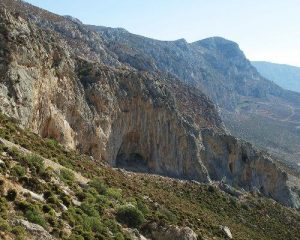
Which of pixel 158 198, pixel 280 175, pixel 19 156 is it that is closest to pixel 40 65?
pixel 158 198

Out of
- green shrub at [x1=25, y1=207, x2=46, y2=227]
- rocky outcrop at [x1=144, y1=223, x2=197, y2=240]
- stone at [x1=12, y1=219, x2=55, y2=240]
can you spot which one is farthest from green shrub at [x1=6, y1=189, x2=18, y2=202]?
rocky outcrop at [x1=144, y1=223, x2=197, y2=240]

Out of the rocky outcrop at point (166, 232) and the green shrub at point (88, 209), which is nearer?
the green shrub at point (88, 209)

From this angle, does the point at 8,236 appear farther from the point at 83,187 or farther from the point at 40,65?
the point at 40,65

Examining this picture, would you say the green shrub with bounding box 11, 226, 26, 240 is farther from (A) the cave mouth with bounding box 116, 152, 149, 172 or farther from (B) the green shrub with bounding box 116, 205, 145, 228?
(A) the cave mouth with bounding box 116, 152, 149, 172

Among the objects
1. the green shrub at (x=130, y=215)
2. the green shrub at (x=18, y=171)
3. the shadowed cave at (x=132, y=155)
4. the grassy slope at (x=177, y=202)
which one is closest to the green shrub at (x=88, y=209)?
the grassy slope at (x=177, y=202)

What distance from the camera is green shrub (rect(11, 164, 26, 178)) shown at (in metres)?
29.0

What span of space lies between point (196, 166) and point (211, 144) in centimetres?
1369

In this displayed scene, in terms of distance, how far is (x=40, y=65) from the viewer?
2131 inches

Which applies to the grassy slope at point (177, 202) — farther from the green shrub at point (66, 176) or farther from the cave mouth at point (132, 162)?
the cave mouth at point (132, 162)

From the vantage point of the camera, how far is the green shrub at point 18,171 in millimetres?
29014

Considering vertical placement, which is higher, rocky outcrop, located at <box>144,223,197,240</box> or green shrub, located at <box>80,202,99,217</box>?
green shrub, located at <box>80,202,99,217</box>

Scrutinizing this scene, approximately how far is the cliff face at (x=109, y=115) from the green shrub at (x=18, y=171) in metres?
16.7

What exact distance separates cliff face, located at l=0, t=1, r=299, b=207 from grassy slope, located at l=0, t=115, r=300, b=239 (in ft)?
17.8

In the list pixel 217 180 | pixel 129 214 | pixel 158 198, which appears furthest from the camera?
pixel 217 180
